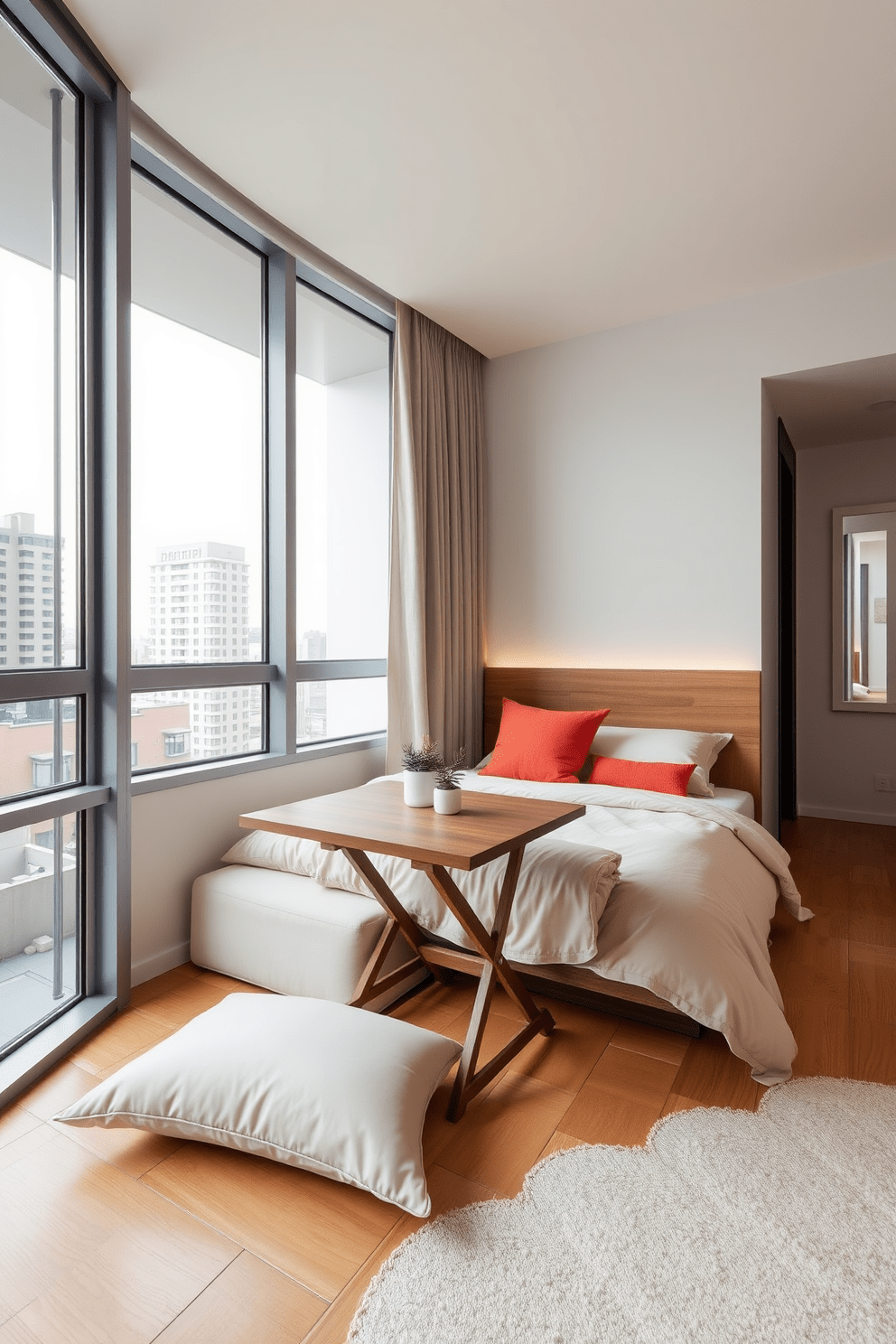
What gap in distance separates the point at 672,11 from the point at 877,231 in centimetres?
148

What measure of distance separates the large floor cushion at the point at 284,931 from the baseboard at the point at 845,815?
11.2 feet

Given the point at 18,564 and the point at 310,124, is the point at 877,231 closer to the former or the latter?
the point at 310,124

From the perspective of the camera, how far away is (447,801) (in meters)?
2.06

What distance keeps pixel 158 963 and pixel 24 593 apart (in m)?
1.33

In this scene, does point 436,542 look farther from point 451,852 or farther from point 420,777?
point 451,852

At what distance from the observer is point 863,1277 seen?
127cm

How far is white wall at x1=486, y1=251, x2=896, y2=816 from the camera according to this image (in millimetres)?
3400

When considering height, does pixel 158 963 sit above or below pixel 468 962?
below

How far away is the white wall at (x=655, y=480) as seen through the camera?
3.40 metres

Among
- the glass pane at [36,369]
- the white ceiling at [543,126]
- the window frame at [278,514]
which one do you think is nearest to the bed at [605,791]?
the window frame at [278,514]

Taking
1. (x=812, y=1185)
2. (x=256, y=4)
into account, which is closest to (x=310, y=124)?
(x=256, y=4)

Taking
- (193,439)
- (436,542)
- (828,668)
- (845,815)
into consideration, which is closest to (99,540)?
(193,439)

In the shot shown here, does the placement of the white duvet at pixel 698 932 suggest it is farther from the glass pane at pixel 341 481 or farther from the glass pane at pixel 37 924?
the glass pane at pixel 341 481

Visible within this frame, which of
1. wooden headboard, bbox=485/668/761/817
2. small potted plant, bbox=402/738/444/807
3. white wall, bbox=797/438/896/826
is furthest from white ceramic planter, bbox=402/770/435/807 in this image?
white wall, bbox=797/438/896/826
